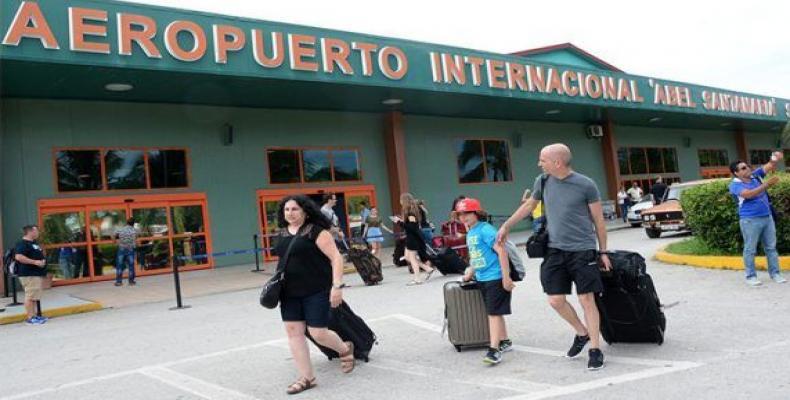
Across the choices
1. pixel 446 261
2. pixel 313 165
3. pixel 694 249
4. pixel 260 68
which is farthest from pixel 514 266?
pixel 313 165

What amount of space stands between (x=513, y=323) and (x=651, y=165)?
26.1 m

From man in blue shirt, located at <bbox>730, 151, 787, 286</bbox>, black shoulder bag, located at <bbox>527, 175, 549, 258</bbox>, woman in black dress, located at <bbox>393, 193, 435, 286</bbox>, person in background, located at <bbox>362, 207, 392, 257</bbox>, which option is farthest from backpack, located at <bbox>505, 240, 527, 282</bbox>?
person in background, located at <bbox>362, 207, 392, 257</bbox>

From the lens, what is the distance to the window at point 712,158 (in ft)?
110

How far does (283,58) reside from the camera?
14812mm

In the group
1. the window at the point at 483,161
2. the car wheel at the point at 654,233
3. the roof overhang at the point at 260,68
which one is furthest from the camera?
the window at the point at 483,161

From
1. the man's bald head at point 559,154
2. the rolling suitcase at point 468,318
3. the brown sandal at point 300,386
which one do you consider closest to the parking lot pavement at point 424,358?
the brown sandal at point 300,386

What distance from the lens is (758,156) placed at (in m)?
37.7

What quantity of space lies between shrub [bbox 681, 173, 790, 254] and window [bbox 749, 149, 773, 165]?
30543 millimetres

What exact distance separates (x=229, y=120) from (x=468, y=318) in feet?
44.8

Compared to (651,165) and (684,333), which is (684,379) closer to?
(684,333)

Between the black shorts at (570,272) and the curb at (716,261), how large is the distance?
17.6 feet

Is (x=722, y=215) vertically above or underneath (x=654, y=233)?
above

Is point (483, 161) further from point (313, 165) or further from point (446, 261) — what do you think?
point (446, 261)

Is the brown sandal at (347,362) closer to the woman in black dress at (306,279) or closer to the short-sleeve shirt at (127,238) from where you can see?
the woman in black dress at (306,279)
